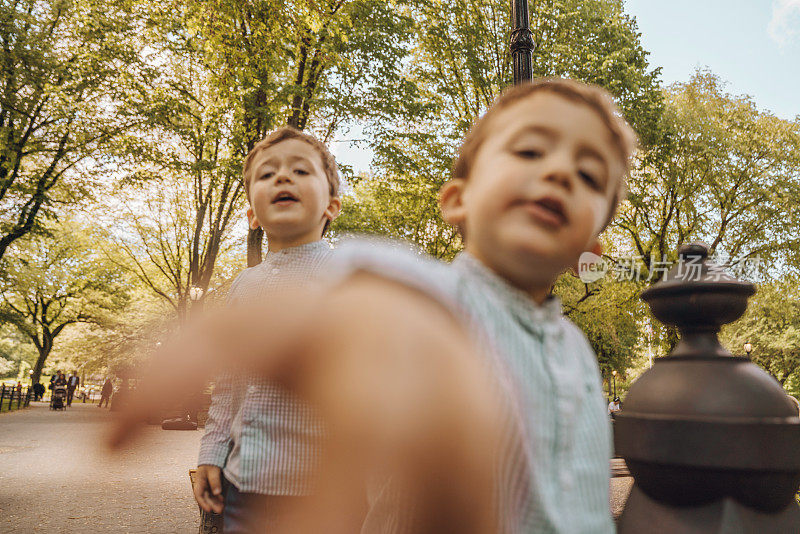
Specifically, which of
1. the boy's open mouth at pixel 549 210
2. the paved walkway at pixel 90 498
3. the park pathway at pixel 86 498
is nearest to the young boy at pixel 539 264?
the boy's open mouth at pixel 549 210

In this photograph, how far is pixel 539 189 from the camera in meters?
0.79

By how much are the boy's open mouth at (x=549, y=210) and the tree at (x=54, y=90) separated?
13743 millimetres

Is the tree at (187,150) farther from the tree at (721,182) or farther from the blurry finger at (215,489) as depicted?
the tree at (721,182)

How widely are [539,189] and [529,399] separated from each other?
12.2 inches

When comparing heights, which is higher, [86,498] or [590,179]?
[590,179]

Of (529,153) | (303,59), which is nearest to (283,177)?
(529,153)

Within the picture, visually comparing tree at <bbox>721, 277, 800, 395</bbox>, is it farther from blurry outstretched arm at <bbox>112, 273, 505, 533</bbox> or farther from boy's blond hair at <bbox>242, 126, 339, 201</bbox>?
blurry outstretched arm at <bbox>112, 273, 505, 533</bbox>

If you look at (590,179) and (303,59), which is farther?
(303,59)

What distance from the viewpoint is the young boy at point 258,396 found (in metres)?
1.35

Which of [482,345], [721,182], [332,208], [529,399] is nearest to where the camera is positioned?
[482,345]

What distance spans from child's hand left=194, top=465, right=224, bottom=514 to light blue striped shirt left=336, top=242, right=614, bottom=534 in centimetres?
94

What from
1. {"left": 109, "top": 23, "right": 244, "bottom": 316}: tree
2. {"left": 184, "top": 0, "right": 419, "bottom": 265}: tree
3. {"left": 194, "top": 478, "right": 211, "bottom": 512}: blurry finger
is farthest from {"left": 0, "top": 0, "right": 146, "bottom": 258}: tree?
{"left": 194, "top": 478, "right": 211, "bottom": 512}: blurry finger

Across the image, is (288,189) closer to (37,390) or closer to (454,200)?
(454,200)

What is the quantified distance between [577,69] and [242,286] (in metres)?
14.1
